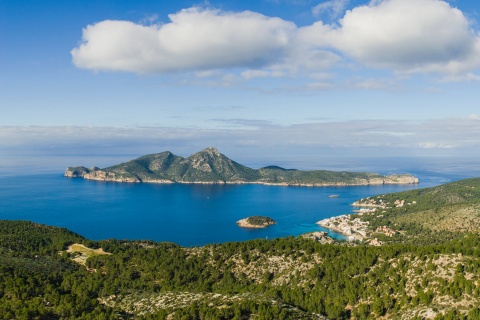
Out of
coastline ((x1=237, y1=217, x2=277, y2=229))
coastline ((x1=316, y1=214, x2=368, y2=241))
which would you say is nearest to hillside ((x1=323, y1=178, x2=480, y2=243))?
coastline ((x1=316, y1=214, x2=368, y2=241))

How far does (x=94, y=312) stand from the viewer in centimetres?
4469

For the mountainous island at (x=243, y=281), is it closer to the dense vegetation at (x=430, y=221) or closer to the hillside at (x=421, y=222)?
the dense vegetation at (x=430, y=221)

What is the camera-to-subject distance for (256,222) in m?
Result: 175

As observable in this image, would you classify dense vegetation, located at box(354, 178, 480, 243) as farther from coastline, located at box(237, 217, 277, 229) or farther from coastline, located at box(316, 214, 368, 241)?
coastline, located at box(237, 217, 277, 229)

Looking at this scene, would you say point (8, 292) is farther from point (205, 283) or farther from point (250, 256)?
point (250, 256)

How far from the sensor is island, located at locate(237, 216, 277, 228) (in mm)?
173500

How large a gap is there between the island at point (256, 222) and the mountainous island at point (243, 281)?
84160mm

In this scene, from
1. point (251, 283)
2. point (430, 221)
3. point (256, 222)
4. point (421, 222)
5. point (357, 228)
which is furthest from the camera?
point (256, 222)

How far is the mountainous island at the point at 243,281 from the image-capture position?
4469 centimetres

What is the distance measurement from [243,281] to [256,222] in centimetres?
10603

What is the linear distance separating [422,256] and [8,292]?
56113 mm

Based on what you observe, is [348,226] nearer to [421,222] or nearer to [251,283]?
[421,222]

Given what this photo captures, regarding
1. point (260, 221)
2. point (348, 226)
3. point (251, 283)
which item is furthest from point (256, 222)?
point (251, 283)

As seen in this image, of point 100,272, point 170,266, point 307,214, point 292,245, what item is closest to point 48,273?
point 100,272
